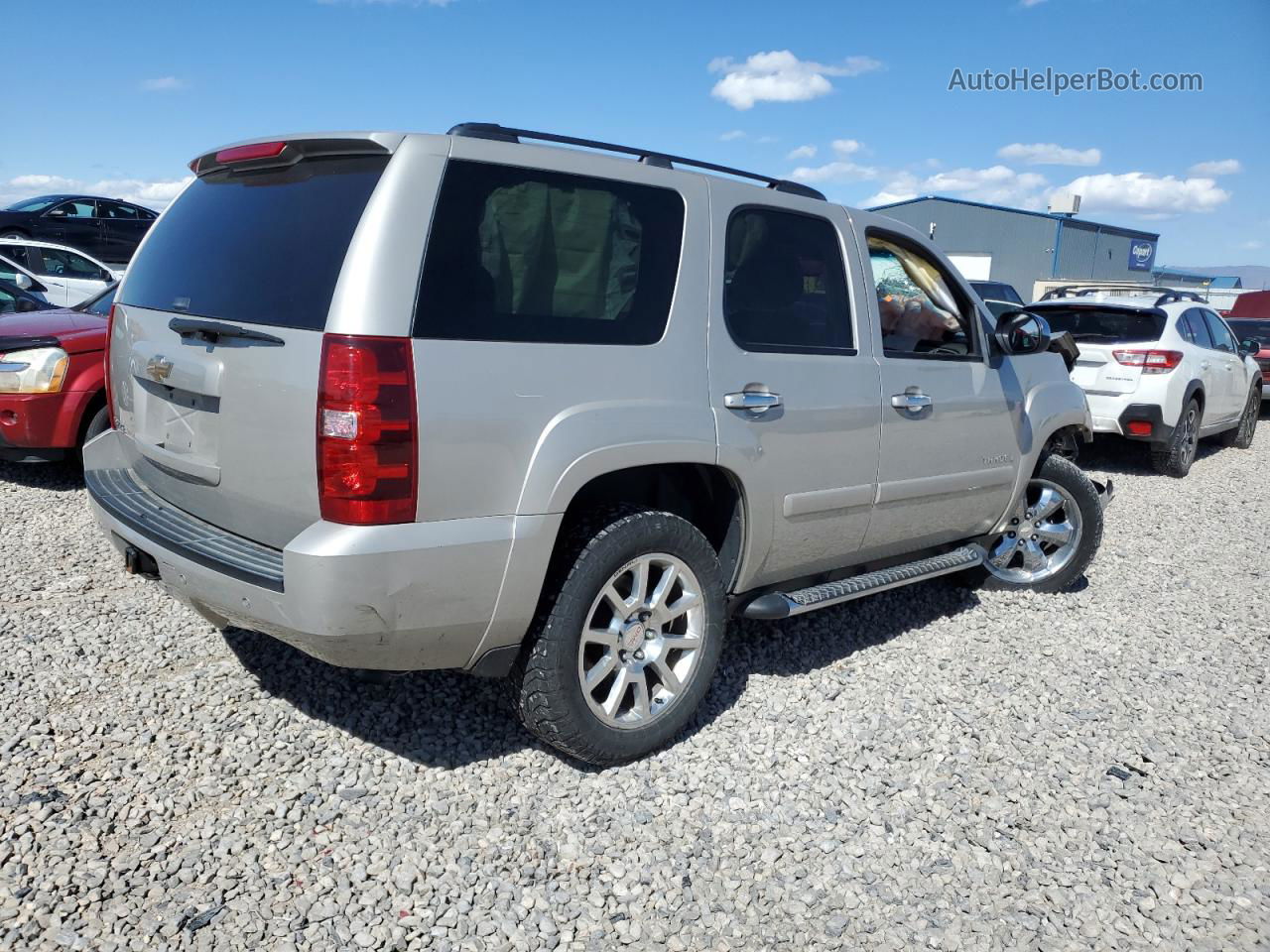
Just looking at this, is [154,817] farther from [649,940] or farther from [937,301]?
[937,301]

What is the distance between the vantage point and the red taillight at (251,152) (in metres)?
3.00

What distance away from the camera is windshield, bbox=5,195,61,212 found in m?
16.8

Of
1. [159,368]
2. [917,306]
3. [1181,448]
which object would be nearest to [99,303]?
[159,368]

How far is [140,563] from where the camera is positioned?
10.2 ft

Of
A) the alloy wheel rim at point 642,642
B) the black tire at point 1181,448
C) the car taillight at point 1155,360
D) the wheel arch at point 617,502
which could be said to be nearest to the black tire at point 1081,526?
the wheel arch at point 617,502

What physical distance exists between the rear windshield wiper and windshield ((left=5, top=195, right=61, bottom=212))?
16.9 metres

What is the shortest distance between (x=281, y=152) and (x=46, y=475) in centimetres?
457

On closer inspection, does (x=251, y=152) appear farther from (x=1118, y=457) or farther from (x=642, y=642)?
(x=1118, y=457)

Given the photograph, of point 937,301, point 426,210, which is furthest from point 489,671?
point 937,301

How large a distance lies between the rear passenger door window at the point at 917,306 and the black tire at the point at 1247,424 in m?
8.71

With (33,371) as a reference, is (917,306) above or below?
above

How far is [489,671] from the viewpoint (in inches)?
117

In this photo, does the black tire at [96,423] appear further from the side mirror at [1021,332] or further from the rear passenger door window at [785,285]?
the side mirror at [1021,332]

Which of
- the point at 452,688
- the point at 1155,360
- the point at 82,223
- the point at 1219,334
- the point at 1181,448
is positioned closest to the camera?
the point at 452,688
